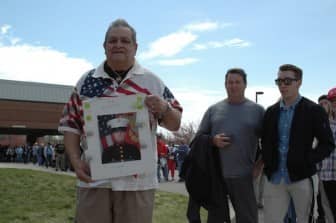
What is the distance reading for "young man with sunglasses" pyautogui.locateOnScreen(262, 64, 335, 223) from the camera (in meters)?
3.85

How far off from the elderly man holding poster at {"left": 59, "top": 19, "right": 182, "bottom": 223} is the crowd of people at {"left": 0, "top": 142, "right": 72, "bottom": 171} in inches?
663

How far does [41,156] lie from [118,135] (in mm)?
29085

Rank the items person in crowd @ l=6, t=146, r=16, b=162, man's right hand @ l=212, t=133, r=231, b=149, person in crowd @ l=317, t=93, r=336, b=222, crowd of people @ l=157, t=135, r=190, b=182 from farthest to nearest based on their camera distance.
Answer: person in crowd @ l=6, t=146, r=16, b=162 → crowd of people @ l=157, t=135, r=190, b=182 → person in crowd @ l=317, t=93, r=336, b=222 → man's right hand @ l=212, t=133, r=231, b=149

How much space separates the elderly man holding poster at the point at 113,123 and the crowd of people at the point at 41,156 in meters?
16.8

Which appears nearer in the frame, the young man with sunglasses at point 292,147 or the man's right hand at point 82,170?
the man's right hand at point 82,170

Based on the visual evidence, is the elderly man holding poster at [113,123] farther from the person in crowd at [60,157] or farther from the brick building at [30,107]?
the brick building at [30,107]

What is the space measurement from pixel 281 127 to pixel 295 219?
2.76ft

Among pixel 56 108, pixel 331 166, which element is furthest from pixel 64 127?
pixel 56 108

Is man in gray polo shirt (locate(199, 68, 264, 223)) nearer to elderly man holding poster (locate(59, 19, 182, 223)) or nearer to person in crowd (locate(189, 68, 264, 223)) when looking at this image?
person in crowd (locate(189, 68, 264, 223))

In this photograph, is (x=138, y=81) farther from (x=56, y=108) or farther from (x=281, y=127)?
(x=56, y=108)

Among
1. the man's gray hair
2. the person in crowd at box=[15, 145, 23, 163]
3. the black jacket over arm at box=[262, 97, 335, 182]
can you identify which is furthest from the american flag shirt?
the person in crowd at box=[15, 145, 23, 163]

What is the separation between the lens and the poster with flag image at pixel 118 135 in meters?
2.52

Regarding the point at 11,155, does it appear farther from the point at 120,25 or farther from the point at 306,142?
the point at 120,25

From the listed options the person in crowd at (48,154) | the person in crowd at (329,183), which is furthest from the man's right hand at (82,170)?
the person in crowd at (48,154)
